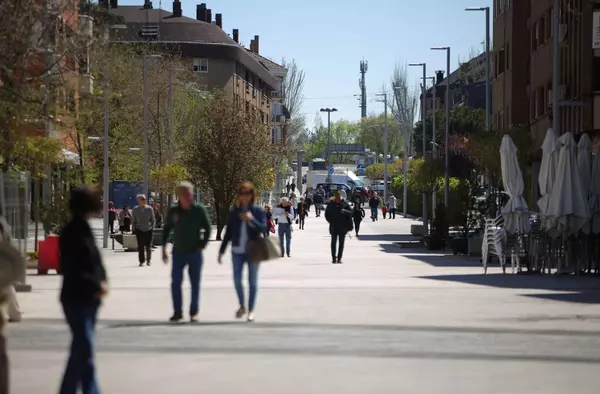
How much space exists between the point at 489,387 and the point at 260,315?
745 centimetres

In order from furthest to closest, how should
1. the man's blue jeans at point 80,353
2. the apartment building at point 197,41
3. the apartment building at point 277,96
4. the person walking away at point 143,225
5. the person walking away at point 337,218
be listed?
the apartment building at point 277,96, the apartment building at point 197,41, the person walking away at point 337,218, the person walking away at point 143,225, the man's blue jeans at point 80,353

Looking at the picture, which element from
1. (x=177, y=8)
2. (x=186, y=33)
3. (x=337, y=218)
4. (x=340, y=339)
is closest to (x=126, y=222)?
(x=337, y=218)

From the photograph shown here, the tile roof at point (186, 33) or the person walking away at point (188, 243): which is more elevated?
the tile roof at point (186, 33)

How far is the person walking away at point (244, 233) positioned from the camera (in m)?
18.1

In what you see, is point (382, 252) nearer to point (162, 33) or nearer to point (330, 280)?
point (330, 280)

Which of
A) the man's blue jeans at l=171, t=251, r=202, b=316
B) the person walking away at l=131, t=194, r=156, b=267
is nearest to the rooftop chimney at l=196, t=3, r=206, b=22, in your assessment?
the person walking away at l=131, t=194, r=156, b=267

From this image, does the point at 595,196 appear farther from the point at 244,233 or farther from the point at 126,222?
the point at 126,222

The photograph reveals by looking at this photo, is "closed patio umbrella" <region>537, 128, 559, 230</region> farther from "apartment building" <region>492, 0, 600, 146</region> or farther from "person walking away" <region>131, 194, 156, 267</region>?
"person walking away" <region>131, 194, 156, 267</region>

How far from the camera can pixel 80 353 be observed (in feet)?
31.7

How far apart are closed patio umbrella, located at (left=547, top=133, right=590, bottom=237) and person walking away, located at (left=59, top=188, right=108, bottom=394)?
20.2 meters

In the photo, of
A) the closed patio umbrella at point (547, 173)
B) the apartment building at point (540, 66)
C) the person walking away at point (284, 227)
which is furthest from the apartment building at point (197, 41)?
the closed patio umbrella at point (547, 173)

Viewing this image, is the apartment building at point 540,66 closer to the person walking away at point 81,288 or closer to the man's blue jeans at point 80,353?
the person walking away at point 81,288

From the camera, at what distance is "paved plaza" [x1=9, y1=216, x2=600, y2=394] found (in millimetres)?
11953

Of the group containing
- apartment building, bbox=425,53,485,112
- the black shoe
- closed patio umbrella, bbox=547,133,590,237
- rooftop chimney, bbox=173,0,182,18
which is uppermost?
rooftop chimney, bbox=173,0,182,18
